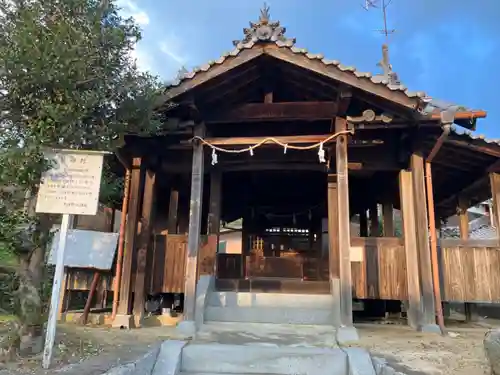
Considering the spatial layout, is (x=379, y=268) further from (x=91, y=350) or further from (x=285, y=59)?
(x=91, y=350)

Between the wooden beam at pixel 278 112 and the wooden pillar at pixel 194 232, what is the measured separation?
1.94ft

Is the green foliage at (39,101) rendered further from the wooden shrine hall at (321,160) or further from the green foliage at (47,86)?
the wooden shrine hall at (321,160)

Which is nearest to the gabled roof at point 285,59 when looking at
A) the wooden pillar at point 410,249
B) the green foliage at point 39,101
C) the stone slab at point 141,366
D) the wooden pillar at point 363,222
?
the wooden pillar at point 410,249

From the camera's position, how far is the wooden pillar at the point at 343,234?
275 inches

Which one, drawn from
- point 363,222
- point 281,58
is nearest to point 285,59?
point 281,58

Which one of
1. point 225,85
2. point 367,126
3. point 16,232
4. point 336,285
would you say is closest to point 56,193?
point 16,232

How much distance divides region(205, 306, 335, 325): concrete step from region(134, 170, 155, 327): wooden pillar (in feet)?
5.63

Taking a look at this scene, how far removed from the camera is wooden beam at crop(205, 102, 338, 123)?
8.04m

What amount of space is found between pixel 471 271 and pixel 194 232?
5.68m

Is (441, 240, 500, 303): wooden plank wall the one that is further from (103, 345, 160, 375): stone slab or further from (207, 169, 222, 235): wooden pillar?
(103, 345, 160, 375): stone slab

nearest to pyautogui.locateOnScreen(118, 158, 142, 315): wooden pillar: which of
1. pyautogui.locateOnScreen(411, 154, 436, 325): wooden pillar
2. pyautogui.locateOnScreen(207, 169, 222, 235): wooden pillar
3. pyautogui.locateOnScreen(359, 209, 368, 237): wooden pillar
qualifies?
pyautogui.locateOnScreen(207, 169, 222, 235): wooden pillar

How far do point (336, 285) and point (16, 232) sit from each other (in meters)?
5.18

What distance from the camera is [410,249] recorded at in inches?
327

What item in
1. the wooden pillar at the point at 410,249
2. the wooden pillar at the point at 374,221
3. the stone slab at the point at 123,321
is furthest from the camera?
the wooden pillar at the point at 374,221
